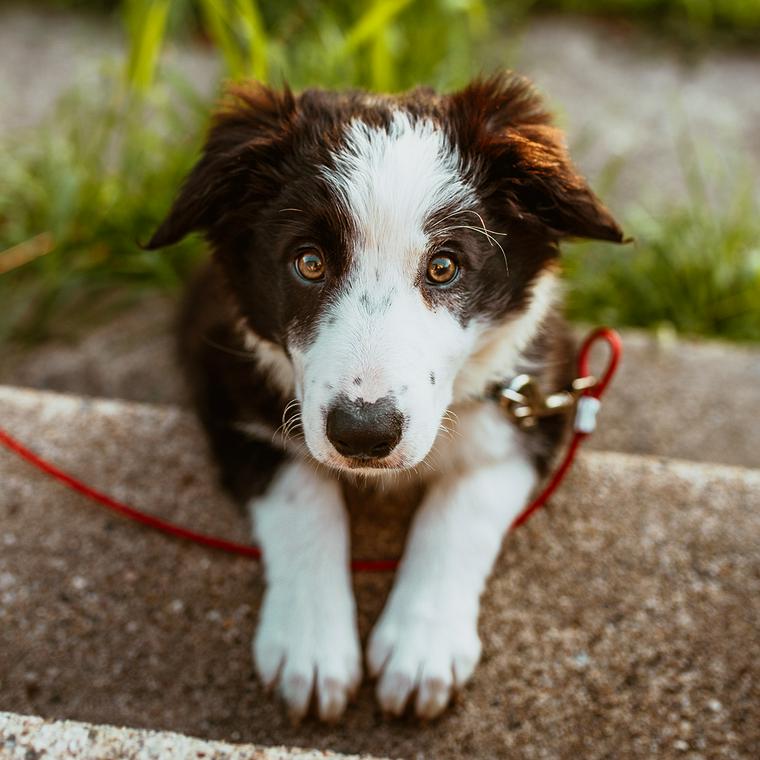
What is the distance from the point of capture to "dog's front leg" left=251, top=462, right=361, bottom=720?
182 cm

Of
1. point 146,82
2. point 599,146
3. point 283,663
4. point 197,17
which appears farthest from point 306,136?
point 197,17

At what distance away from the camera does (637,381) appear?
2969mm

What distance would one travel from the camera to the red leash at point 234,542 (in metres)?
2.10

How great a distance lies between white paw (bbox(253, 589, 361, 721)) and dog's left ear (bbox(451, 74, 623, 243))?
101 centimetres

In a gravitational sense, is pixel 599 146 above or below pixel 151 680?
above

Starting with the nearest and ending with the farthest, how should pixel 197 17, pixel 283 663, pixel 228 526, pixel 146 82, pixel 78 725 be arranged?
pixel 78 725
pixel 283 663
pixel 228 526
pixel 146 82
pixel 197 17

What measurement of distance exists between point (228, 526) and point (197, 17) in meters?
3.96

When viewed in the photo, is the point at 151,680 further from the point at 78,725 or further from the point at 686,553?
the point at 686,553

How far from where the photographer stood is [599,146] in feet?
14.7

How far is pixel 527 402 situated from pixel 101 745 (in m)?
1.30

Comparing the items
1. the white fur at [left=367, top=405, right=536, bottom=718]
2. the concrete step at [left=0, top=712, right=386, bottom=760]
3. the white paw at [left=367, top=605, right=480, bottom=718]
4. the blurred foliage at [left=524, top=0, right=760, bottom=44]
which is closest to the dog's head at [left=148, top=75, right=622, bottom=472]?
the white fur at [left=367, top=405, right=536, bottom=718]

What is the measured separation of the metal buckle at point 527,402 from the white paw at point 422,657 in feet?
1.89

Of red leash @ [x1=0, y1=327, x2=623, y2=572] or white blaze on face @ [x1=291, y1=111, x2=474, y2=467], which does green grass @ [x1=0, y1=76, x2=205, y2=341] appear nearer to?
red leash @ [x1=0, y1=327, x2=623, y2=572]

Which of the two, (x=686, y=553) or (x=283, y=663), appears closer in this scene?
(x=283, y=663)
